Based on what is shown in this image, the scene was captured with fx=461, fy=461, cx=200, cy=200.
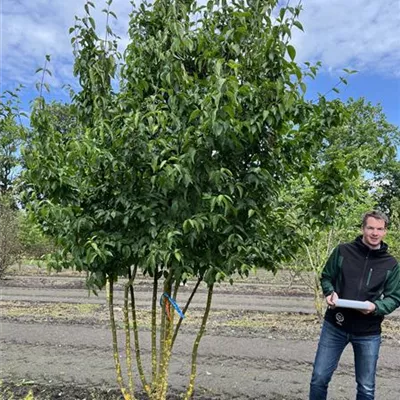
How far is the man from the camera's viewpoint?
3518 mm

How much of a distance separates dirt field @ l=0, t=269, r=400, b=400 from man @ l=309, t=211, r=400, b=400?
1126 millimetres

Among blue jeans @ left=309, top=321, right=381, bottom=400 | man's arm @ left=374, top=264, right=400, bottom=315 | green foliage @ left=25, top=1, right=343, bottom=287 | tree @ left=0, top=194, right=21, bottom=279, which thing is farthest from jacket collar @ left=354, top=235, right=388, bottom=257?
tree @ left=0, top=194, right=21, bottom=279

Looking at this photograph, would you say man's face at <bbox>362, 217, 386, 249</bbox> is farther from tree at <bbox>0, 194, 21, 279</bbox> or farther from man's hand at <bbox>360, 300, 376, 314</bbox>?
tree at <bbox>0, 194, 21, 279</bbox>

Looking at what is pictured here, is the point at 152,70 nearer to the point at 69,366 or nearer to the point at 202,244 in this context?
the point at 202,244

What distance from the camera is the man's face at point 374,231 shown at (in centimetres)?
353

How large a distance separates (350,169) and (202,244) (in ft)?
3.99

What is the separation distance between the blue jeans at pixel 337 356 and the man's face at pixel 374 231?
72 cm

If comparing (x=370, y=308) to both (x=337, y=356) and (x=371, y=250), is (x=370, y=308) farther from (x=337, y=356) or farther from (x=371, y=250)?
(x=337, y=356)

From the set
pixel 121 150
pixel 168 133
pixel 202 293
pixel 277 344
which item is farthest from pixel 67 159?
pixel 202 293

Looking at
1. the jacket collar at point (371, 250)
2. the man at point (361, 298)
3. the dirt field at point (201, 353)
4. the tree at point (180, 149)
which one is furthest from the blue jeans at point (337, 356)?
the dirt field at point (201, 353)

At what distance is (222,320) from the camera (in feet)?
30.3

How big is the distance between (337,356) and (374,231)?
1.04 metres

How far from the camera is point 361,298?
3506mm

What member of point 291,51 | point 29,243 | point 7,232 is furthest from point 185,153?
point 29,243
